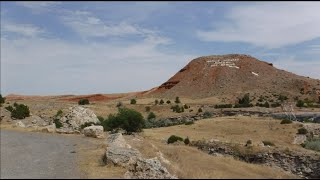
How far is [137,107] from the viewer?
93.2 m

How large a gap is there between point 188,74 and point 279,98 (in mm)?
44825

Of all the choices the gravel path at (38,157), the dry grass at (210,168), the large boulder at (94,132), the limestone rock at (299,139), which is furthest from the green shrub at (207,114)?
the dry grass at (210,168)

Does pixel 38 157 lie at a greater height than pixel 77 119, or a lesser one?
lesser

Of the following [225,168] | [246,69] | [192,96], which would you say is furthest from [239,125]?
[246,69]

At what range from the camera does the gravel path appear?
1925 cm

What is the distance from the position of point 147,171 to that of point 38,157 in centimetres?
865

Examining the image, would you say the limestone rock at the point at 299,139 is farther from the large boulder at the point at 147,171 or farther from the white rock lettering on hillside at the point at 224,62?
the white rock lettering on hillside at the point at 224,62

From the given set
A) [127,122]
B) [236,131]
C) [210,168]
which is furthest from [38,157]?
[236,131]

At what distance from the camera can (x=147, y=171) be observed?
58.7ft

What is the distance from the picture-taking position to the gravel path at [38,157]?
63.2 ft

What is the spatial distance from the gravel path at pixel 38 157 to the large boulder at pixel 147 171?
1.96 m

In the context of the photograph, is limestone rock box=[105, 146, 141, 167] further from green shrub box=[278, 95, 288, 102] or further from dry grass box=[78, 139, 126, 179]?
green shrub box=[278, 95, 288, 102]

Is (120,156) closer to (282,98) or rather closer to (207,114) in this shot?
(207,114)

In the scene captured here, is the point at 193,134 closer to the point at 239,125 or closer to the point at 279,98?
the point at 239,125
